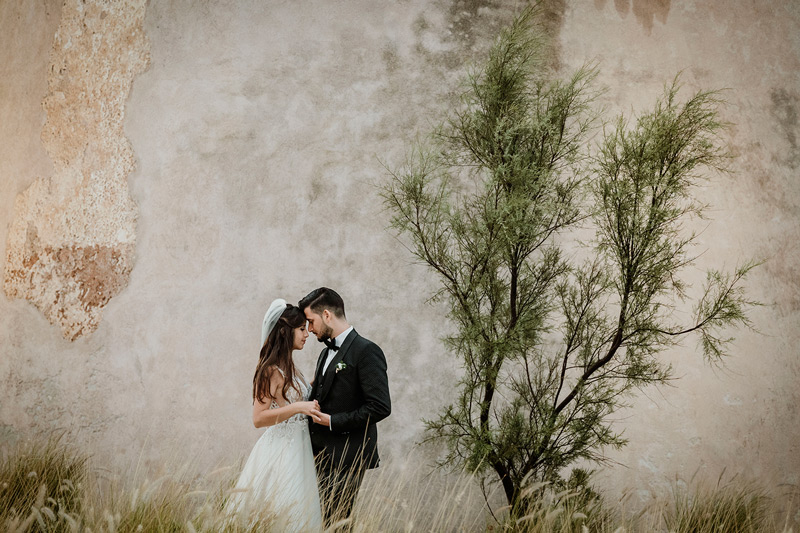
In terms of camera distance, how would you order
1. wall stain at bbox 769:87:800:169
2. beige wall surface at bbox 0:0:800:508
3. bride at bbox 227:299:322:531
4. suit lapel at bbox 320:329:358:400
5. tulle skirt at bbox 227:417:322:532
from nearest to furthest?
tulle skirt at bbox 227:417:322:532
bride at bbox 227:299:322:531
suit lapel at bbox 320:329:358:400
beige wall surface at bbox 0:0:800:508
wall stain at bbox 769:87:800:169

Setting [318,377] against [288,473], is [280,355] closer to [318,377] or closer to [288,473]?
[318,377]

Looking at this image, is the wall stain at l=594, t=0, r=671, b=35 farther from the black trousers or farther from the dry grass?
the black trousers

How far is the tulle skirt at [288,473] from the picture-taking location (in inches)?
103

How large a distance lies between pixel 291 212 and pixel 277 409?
2.17 metres

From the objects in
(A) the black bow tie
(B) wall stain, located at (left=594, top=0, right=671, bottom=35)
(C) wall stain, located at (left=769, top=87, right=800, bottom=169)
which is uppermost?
(B) wall stain, located at (left=594, top=0, right=671, bottom=35)

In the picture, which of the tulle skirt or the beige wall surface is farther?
the beige wall surface

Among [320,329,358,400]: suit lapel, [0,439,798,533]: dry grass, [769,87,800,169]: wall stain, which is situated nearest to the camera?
[0,439,798,533]: dry grass

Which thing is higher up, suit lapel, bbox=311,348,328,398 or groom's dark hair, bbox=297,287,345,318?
groom's dark hair, bbox=297,287,345,318

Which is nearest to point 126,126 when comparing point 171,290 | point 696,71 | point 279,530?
point 171,290

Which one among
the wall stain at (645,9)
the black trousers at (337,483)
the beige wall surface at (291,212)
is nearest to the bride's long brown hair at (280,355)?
the black trousers at (337,483)

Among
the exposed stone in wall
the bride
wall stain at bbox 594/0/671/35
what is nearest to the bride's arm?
the bride

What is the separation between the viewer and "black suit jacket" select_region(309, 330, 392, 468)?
113 inches

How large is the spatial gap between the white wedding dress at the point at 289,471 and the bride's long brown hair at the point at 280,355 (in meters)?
0.10

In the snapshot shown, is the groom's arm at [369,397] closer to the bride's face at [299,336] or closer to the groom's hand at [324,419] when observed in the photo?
the groom's hand at [324,419]
